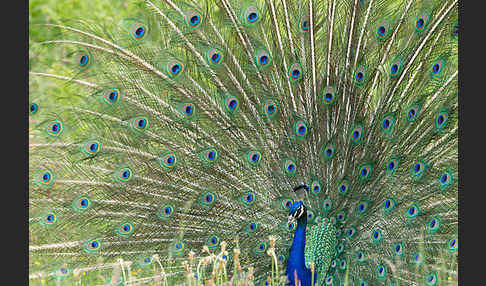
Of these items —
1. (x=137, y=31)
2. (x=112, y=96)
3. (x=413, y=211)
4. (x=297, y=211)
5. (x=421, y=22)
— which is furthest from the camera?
(x=413, y=211)

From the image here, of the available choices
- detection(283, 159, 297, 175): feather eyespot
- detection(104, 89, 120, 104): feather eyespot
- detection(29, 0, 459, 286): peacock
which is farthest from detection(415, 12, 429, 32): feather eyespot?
detection(104, 89, 120, 104): feather eyespot

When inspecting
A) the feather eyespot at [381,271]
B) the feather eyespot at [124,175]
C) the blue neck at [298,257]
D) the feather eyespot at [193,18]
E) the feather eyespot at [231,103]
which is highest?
the feather eyespot at [193,18]

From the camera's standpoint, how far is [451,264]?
505cm

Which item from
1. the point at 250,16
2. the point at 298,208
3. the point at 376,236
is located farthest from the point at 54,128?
the point at 376,236

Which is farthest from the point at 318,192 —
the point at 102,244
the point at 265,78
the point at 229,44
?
the point at 102,244

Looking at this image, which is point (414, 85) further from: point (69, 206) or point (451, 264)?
point (69, 206)

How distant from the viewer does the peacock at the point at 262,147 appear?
486 centimetres

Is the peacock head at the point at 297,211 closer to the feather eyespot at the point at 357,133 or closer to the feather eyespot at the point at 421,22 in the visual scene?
the feather eyespot at the point at 357,133

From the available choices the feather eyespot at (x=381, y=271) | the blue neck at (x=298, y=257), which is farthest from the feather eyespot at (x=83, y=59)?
the feather eyespot at (x=381, y=271)

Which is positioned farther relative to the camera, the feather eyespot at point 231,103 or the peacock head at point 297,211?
the feather eyespot at point 231,103

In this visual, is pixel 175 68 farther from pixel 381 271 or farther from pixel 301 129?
pixel 381 271

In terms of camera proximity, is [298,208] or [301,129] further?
[301,129]

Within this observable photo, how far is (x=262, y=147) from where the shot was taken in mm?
5035

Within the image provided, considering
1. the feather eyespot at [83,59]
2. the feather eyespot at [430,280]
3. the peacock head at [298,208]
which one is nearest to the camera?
the peacock head at [298,208]
